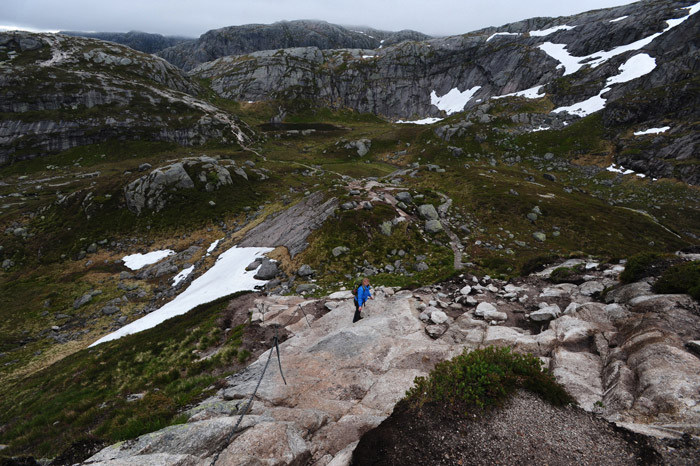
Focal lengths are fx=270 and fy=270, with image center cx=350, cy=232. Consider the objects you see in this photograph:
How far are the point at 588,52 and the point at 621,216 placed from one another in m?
173

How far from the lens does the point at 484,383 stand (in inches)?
345

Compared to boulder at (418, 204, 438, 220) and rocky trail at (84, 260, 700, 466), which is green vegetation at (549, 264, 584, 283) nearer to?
rocky trail at (84, 260, 700, 466)

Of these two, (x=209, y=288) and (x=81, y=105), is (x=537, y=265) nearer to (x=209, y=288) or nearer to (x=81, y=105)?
(x=209, y=288)

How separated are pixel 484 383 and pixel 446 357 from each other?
3888mm

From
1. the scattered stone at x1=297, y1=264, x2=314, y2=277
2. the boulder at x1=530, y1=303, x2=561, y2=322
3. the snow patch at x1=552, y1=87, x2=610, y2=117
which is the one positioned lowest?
the scattered stone at x1=297, y1=264, x2=314, y2=277

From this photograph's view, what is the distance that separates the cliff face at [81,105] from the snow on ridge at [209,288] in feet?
344

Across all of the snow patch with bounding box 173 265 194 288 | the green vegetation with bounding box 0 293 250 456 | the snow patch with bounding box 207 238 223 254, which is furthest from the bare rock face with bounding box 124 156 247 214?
the green vegetation with bounding box 0 293 250 456

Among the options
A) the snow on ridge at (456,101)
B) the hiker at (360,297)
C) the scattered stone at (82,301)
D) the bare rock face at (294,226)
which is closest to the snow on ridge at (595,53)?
the snow on ridge at (456,101)

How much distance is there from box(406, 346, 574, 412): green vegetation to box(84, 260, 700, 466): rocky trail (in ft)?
1.69

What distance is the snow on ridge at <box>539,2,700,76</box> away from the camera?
134 meters

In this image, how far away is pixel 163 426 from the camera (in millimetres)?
8977

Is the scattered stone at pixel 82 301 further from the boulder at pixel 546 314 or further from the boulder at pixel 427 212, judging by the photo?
the boulder at pixel 546 314

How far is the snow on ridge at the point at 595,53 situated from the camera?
134 m

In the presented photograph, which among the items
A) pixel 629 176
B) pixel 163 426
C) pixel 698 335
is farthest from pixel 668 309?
pixel 629 176
